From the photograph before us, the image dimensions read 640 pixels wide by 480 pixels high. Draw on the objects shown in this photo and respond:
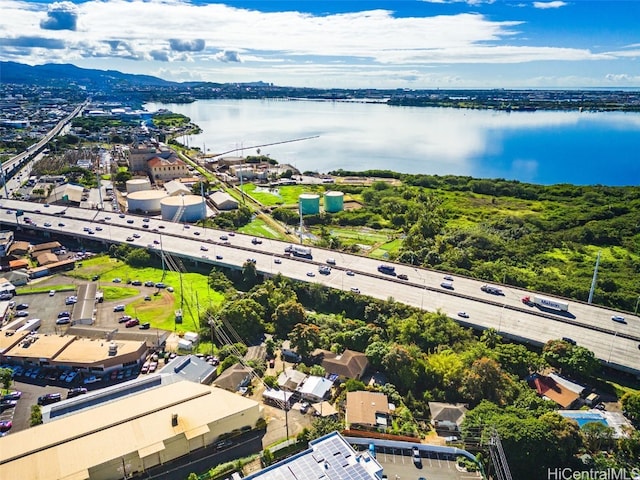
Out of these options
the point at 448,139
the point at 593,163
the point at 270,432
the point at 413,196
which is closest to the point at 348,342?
the point at 270,432

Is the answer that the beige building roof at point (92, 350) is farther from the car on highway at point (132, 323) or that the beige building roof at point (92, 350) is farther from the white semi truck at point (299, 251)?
the white semi truck at point (299, 251)

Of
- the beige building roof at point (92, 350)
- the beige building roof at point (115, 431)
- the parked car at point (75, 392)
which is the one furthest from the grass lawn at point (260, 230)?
the beige building roof at point (115, 431)

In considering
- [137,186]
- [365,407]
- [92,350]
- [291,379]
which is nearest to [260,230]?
[137,186]

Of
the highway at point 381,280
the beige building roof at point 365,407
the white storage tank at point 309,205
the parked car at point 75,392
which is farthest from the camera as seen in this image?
the white storage tank at point 309,205

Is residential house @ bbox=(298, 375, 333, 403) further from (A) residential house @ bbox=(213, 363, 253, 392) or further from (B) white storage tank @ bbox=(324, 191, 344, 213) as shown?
(B) white storage tank @ bbox=(324, 191, 344, 213)

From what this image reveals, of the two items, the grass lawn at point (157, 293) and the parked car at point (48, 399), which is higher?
the grass lawn at point (157, 293)

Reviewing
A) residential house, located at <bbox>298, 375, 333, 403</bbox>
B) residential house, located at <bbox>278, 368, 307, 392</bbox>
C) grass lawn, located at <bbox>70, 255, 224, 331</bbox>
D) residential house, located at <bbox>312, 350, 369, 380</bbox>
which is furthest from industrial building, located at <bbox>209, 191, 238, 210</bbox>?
residential house, located at <bbox>298, 375, 333, 403</bbox>
